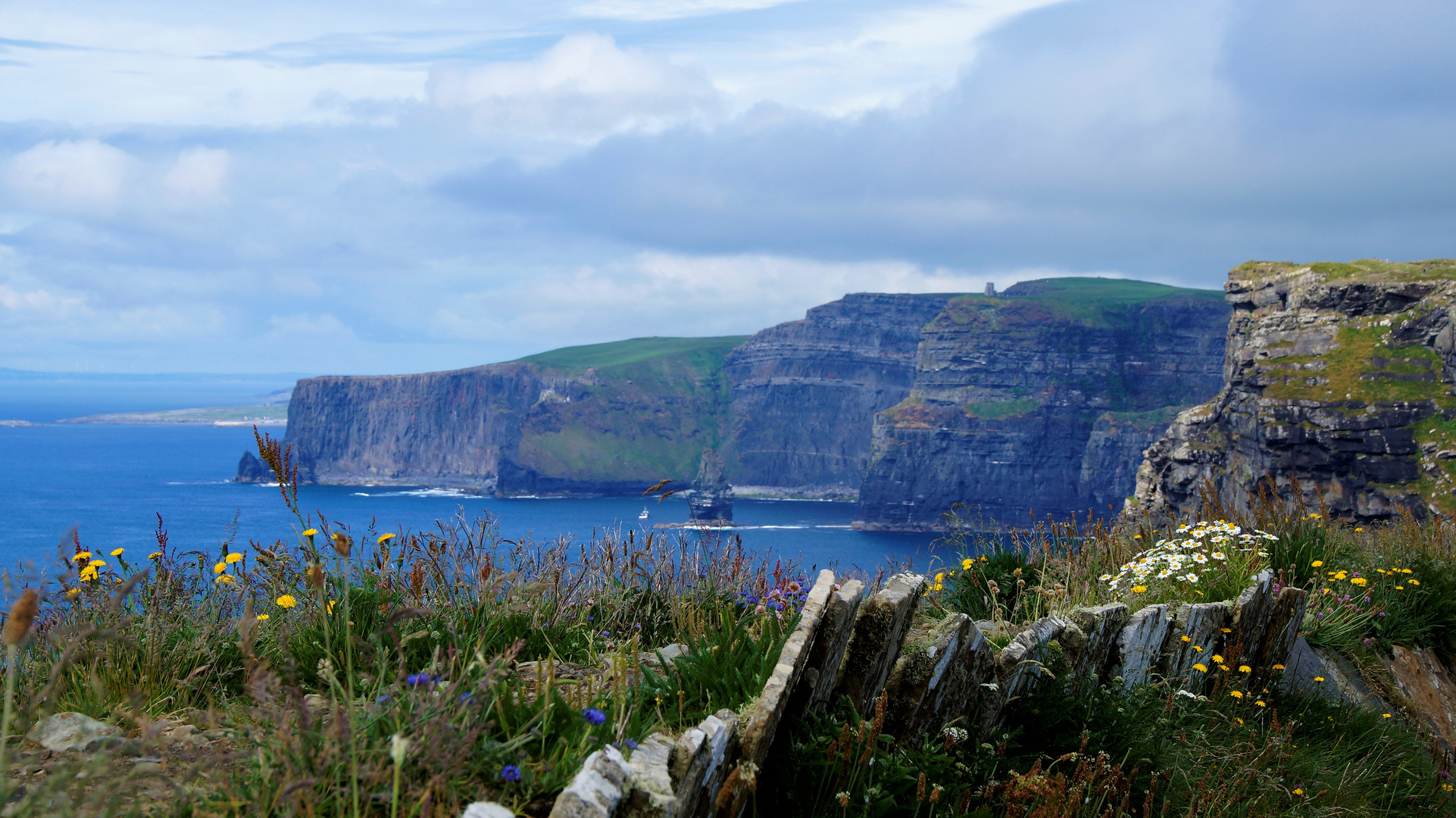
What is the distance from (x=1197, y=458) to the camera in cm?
6675

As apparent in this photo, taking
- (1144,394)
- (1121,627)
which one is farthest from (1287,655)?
(1144,394)

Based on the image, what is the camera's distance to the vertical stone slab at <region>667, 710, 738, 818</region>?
324cm

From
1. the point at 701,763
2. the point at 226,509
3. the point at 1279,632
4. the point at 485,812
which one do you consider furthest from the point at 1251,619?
the point at 226,509

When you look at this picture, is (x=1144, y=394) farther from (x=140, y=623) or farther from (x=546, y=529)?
(x=140, y=623)

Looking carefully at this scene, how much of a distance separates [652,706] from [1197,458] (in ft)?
234

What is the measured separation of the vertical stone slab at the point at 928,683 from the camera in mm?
4633

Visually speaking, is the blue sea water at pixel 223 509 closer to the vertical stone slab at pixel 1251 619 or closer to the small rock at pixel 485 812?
the vertical stone slab at pixel 1251 619

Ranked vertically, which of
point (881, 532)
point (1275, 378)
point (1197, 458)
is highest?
point (1275, 378)

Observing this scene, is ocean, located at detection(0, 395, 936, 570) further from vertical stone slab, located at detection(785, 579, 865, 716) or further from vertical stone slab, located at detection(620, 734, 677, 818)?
vertical stone slab, located at detection(620, 734, 677, 818)

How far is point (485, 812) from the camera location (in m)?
2.73

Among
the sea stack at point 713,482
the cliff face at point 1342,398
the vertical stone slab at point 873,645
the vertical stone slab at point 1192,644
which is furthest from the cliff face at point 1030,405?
the vertical stone slab at point 873,645

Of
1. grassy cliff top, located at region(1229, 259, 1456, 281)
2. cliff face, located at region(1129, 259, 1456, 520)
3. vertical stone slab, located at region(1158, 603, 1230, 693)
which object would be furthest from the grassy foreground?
grassy cliff top, located at region(1229, 259, 1456, 281)

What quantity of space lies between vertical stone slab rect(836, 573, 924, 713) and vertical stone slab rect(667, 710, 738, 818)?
1.03 meters

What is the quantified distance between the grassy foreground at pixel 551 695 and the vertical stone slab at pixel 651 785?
0.11m
